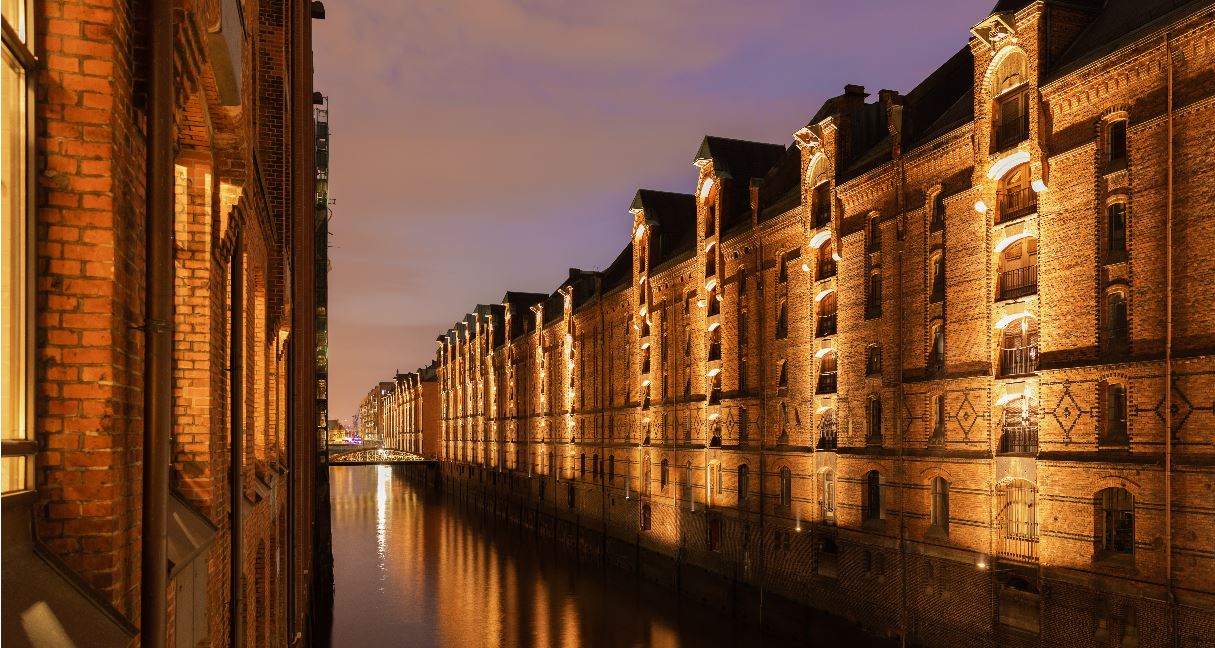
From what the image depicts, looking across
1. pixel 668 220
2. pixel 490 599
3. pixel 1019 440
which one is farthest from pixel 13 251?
pixel 668 220

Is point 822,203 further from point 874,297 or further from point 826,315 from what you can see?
point 874,297

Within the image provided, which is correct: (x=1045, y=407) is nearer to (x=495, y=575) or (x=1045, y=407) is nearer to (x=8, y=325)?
(x=8, y=325)

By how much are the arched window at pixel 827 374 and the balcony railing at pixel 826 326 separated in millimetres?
542

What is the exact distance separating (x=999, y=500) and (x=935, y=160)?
7.67m

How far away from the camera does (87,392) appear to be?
3.37 m

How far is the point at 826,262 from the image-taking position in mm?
26469

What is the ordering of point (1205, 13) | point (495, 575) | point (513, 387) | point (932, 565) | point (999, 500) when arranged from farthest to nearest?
point (513, 387)
point (495, 575)
point (932, 565)
point (999, 500)
point (1205, 13)

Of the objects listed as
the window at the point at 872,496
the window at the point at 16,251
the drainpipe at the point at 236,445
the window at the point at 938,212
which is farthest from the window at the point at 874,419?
the window at the point at 16,251

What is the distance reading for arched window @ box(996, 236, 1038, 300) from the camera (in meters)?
19.2

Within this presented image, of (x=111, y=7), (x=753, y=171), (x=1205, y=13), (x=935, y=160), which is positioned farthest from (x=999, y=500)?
(x=111, y=7)

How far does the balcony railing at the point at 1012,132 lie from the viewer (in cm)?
1905

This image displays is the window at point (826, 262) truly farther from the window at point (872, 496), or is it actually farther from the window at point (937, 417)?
the window at point (872, 496)

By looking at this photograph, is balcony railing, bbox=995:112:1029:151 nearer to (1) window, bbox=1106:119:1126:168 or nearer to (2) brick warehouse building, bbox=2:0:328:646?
(1) window, bbox=1106:119:1126:168

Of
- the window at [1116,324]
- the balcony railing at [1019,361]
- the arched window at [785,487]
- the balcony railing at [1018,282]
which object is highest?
the balcony railing at [1018,282]
